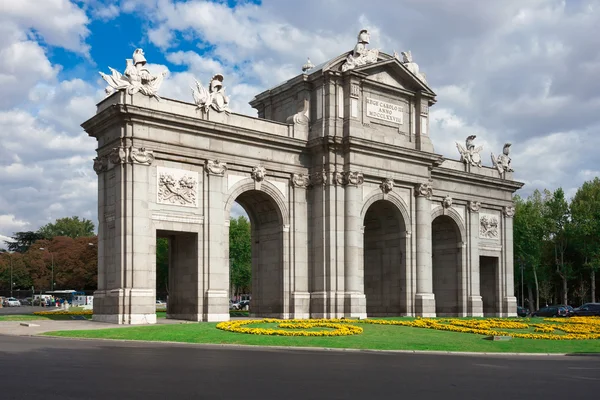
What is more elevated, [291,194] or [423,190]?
[423,190]

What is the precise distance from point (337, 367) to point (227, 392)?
602 cm

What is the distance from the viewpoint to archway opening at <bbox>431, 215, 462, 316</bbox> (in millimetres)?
58812

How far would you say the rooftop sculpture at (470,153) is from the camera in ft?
199

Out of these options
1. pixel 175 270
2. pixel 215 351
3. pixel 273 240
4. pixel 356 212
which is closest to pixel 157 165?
pixel 175 270

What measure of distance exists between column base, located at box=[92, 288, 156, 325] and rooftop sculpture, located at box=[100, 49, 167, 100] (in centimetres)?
1156

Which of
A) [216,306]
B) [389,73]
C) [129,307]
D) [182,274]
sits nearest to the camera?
[129,307]

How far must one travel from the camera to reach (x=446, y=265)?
6006cm

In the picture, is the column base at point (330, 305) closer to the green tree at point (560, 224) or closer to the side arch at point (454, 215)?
the side arch at point (454, 215)

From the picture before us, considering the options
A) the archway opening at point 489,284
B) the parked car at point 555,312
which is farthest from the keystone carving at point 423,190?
the parked car at point 555,312

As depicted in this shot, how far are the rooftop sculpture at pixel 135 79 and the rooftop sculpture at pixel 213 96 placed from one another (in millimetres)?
2966

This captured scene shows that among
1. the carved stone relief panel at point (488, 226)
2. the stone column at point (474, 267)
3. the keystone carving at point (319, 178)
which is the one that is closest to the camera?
the keystone carving at point (319, 178)

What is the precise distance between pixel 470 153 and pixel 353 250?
1972cm

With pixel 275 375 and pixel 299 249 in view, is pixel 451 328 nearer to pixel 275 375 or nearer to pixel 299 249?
pixel 299 249

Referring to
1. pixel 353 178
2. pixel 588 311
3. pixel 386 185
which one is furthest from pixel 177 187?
pixel 588 311
